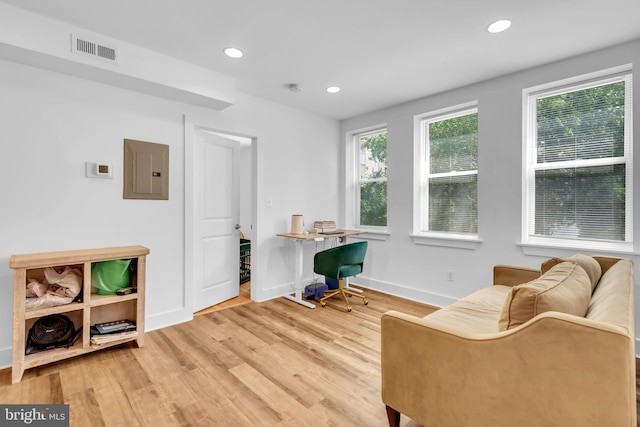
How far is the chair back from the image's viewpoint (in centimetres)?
355

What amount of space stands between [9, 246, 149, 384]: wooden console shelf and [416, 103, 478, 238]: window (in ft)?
10.2

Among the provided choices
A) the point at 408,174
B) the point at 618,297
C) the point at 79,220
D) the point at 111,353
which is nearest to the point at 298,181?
the point at 408,174

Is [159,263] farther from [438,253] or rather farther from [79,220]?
[438,253]

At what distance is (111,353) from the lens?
2.48 meters

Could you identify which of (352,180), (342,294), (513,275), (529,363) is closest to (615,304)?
(529,363)

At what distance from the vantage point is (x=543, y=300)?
1.23m

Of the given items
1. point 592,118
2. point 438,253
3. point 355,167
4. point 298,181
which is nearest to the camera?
point 592,118

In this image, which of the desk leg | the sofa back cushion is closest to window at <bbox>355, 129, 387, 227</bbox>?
the desk leg

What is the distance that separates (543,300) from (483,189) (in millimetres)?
2286

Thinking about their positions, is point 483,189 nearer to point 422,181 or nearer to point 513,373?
point 422,181

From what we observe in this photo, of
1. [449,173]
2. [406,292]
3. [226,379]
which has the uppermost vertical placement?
[449,173]

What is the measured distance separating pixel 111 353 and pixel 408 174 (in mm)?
3513

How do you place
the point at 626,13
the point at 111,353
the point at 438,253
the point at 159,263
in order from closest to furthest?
1. the point at 626,13
2. the point at 111,353
3. the point at 159,263
4. the point at 438,253

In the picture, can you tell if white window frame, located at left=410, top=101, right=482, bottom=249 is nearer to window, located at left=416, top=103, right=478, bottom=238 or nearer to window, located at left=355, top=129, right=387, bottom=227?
window, located at left=416, top=103, right=478, bottom=238
